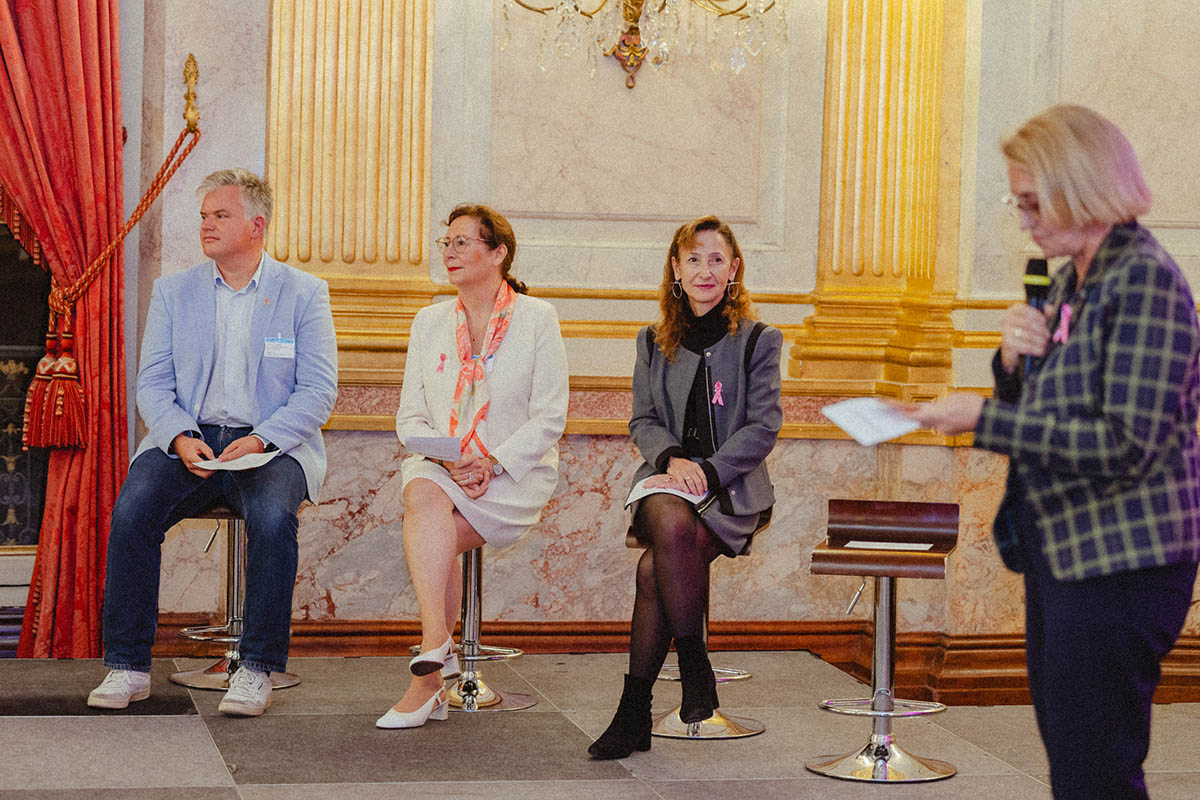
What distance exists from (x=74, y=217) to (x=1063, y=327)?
3383 mm

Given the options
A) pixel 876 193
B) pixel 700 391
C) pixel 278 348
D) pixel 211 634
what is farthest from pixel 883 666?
pixel 876 193

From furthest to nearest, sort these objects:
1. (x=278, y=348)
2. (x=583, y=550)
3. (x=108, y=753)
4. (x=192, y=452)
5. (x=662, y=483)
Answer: (x=583, y=550), (x=278, y=348), (x=192, y=452), (x=662, y=483), (x=108, y=753)

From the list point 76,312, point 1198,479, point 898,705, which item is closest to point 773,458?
point 898,705

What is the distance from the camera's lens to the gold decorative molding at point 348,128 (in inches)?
181

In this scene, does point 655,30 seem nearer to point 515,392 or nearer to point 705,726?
point 515,392

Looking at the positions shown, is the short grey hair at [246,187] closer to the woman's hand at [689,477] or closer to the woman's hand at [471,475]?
the woman's hand at [471,475]

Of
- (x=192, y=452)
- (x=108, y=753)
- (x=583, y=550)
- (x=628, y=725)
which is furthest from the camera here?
(x=583, y=550)

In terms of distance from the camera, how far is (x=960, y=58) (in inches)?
187

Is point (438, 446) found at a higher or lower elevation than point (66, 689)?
higher

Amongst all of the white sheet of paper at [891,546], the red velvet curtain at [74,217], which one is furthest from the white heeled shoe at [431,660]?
the red velvet curtain at [74,217]

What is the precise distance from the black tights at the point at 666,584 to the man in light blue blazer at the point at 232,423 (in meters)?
0.96

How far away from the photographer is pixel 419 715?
11.9ft

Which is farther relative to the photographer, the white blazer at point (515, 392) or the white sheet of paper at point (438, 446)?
the white blazer at point (515, 392)

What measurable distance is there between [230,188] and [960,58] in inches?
95.2
